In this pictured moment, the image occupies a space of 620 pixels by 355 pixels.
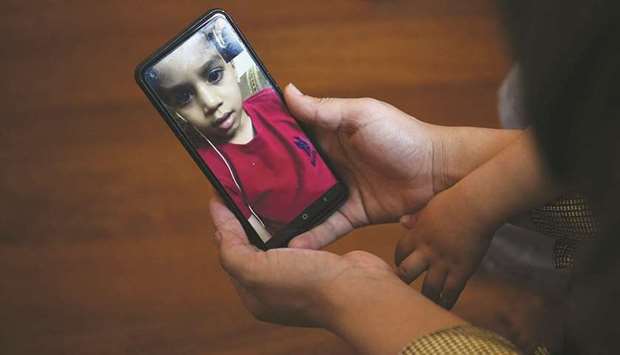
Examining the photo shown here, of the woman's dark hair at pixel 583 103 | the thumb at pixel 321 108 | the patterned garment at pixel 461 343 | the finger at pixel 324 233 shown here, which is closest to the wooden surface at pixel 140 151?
the finger at pixel 324 233

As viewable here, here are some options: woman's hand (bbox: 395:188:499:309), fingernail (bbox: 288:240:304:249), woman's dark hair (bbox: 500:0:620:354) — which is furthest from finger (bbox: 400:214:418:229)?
woman's dark hair (bbox: 500:0:620:354)

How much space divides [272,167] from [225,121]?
8 cm

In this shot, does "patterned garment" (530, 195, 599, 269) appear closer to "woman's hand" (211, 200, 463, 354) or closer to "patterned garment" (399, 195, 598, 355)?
"patterned garment" (399, 195, 598, 355)

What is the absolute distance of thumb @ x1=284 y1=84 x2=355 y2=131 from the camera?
0.67m

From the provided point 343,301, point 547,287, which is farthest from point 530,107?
point 547,287

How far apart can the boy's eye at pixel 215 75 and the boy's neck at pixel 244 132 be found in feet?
0.15

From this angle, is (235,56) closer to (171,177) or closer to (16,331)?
(171,177)

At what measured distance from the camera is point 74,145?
0.97 meters

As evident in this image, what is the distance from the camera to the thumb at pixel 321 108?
0.67 metres

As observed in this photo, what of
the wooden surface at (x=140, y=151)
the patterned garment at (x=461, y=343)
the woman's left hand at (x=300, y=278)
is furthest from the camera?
the wooden surface at (x=140, y=151)

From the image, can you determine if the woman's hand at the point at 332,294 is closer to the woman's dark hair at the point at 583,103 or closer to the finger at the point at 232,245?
the finger at the point at 232,245

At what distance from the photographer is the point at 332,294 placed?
0.55m

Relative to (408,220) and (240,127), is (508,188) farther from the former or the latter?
(240,127)

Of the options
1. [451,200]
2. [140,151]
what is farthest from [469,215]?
Answer: [140,151]
